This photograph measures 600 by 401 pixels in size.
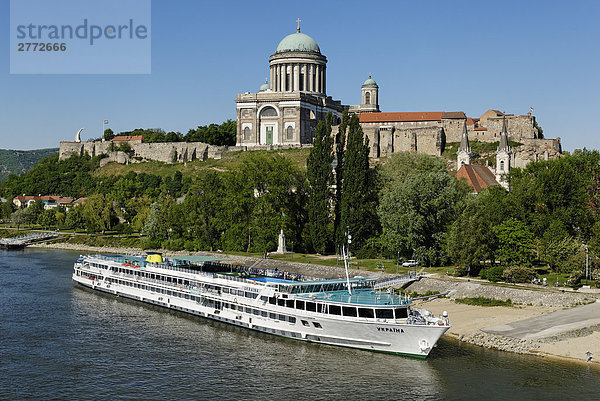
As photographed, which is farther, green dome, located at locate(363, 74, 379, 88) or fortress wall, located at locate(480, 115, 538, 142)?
green dome, located at locate(363, 74, 379, 88)

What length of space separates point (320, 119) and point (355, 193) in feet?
210

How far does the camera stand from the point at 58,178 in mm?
139625

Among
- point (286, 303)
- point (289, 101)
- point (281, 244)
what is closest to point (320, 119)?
point (289, 101)

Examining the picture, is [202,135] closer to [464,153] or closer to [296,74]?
[296,74]

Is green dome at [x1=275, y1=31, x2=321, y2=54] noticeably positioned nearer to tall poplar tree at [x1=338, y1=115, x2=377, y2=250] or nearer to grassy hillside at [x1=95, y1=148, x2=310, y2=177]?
grassy hillside at [x1=95, y1=148, x2=310, y2=177]

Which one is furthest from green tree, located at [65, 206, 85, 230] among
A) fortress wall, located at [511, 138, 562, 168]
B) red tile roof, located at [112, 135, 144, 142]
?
fortress wall, located at [511, 138, 562, 168]

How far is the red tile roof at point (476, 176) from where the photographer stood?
270 ft

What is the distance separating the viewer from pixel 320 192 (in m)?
68.7

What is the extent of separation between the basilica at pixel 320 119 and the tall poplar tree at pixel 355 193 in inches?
1617

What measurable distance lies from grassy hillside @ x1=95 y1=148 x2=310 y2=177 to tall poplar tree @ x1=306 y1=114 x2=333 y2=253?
38278 millimetres

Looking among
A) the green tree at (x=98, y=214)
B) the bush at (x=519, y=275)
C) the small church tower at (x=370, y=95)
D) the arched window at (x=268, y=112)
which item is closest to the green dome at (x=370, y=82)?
the small church tower at (x=370, y=95)

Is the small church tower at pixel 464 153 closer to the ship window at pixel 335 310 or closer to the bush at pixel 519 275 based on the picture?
the bush at pixel 519 275

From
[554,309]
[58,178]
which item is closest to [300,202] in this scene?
[554,309]

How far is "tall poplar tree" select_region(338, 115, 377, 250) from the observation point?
216 ft
